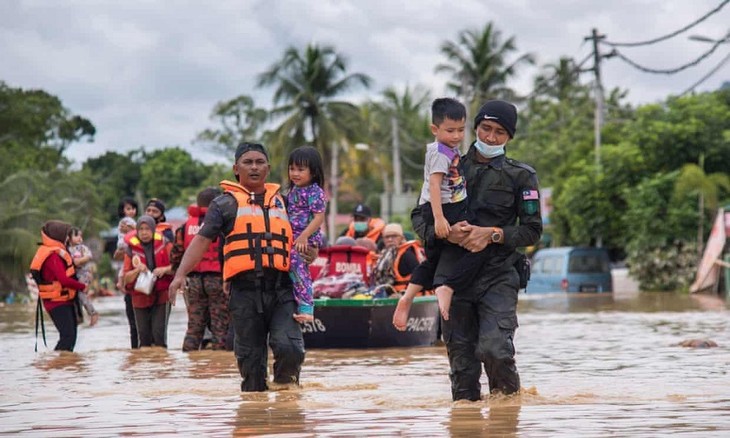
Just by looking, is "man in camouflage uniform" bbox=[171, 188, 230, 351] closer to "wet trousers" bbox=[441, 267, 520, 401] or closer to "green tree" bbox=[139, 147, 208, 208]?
"wet trousers" bbox=[441, 267, 520, 401]

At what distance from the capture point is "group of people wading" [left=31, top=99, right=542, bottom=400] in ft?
28.6

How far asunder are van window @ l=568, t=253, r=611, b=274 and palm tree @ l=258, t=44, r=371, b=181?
84.6 feet

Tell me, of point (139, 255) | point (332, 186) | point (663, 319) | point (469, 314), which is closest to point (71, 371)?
point (139, 255)

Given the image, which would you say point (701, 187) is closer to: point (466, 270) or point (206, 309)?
point (206, 309)

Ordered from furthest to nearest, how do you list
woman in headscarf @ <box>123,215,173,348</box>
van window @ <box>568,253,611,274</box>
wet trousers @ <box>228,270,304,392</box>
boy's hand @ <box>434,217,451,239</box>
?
van window @ <box>568,253,611,274</box>, woman in headscarf @ <box>123,215,173,348</box>, wet trousers @ <box>228,270,304,392</box>, boy's hand @ <box>434,217,451,239</box>

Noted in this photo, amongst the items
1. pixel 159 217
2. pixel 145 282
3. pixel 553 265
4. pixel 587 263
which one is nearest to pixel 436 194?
pixel 145 282

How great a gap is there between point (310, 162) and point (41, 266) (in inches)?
223

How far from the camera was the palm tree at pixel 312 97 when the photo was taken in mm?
65438

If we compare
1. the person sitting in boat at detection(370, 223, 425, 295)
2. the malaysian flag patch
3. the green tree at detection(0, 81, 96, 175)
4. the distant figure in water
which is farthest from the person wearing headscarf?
the green tree at detection(0, 81, 96, 175)

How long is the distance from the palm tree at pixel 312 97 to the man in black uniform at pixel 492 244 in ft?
184

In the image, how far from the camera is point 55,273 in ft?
51.5

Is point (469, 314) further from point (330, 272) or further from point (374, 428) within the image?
point (330, 272)

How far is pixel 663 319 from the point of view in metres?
22.8

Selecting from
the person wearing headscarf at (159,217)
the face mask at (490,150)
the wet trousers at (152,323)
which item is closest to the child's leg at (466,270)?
the face mask at (490,150)
